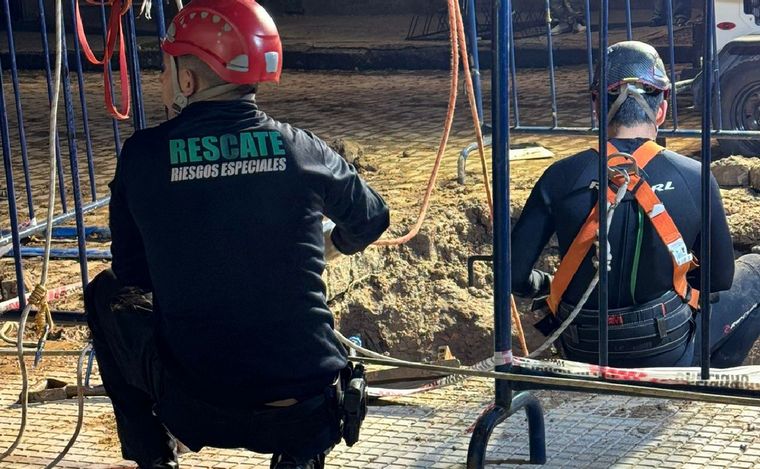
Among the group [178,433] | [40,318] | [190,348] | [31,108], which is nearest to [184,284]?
[190,348]

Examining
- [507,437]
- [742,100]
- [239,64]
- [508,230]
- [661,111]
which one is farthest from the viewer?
[742,100]

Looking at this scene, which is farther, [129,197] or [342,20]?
[342,20]

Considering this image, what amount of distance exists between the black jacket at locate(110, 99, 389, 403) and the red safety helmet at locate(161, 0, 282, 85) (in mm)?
101

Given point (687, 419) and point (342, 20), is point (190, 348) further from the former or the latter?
point (342, 20)

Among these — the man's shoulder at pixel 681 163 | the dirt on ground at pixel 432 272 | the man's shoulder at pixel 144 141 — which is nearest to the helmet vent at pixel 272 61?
the man's shoulder at pixel 144 141

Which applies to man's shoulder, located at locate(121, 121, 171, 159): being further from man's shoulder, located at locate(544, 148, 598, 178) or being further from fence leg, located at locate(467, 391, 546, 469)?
man's shoulder, located at locate(544, 148, 598, 178)

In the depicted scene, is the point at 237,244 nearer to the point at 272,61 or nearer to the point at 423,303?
the point at 272,61

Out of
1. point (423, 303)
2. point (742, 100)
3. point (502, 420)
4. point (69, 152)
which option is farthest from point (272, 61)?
point (742, 100)

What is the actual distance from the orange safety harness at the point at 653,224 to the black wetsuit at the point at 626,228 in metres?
0.02

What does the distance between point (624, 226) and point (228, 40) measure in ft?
5.48

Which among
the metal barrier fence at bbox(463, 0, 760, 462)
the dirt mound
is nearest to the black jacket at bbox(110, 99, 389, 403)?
the metal barrier fence at bbox(463, 0, 760, 462)

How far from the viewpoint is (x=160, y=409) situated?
3367mm

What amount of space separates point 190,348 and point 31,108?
10.3 metres

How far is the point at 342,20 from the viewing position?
18.8 meters
